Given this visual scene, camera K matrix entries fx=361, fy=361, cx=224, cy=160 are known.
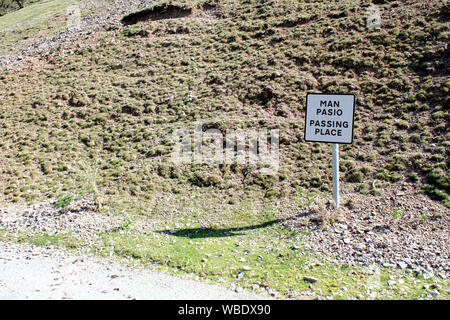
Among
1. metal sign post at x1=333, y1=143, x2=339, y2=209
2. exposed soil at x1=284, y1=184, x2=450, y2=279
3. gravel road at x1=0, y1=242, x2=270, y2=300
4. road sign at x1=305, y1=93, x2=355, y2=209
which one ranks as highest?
road sign at x1=305, y1=93, x2=355, y2=209

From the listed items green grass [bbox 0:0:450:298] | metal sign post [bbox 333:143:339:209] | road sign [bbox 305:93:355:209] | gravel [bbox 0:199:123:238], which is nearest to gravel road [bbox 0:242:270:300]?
green grass [bbox 0:0:450:298]

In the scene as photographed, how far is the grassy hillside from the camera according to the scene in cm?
1074

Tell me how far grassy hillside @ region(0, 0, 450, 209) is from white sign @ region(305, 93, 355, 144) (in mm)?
2261

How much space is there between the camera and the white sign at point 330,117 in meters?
7.86

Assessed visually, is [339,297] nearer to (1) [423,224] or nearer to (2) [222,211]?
(1) [423,224]

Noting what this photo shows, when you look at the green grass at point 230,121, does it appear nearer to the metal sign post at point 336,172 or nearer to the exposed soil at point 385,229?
the exposed soil at point 385,229

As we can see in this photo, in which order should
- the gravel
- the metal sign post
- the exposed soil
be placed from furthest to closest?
Result: the gravel
the metal sign post
the exposed soil

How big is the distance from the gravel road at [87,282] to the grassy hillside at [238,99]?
3.79 meters

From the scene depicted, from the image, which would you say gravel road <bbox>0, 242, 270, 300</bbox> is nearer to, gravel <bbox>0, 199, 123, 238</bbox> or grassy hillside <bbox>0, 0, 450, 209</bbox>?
gravel <bbox>0, 199, 123, 238</bbox>

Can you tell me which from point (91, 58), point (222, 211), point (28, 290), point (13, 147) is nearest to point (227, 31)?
point (91, 58)

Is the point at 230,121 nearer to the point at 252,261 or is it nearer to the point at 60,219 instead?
the point at 60,219

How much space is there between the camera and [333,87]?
1390cm

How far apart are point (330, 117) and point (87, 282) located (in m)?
5.88
